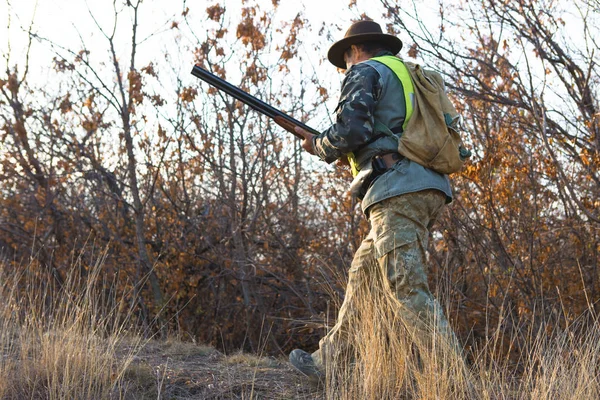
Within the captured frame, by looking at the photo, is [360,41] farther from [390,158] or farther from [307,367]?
[307,367]

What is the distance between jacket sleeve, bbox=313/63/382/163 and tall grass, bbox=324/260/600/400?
0.70 m

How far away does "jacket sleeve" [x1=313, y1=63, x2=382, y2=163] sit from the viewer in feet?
11.1

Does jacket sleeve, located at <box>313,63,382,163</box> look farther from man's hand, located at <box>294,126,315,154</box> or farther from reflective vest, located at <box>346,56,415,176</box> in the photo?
man's hand, located at <box>294,126,315,154</box>

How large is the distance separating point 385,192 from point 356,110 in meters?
0.42

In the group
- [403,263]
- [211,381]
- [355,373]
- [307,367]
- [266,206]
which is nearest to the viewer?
[355,373]

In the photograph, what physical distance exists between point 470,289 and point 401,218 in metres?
4.10

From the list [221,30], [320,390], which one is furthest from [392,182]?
[221,30]

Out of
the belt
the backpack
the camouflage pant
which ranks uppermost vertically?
the backpack

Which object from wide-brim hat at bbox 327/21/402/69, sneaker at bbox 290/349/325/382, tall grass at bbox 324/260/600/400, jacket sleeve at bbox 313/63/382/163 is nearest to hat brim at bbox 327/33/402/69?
wide-brim hat at bbox 327/21/402/69

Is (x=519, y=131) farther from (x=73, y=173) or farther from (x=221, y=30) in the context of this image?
(x=73, y=173)

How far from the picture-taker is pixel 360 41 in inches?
149

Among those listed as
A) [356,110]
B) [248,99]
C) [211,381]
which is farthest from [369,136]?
[211,381]

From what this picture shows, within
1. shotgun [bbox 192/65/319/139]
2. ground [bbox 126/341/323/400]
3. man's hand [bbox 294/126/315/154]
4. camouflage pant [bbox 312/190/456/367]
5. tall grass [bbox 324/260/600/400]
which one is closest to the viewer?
tall grass [bbox 324/260/600/400]

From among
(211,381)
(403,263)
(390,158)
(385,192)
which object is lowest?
(211,381)
